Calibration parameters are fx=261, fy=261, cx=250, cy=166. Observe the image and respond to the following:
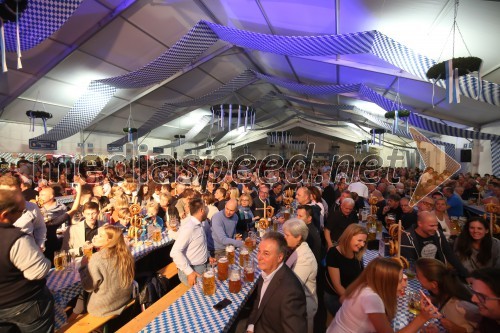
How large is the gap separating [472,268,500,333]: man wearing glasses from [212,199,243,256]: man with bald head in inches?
83.4

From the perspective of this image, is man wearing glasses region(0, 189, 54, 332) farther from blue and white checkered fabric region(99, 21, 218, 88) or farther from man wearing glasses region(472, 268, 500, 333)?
blue and white checkered fabric region(99, 21, 218, 88)

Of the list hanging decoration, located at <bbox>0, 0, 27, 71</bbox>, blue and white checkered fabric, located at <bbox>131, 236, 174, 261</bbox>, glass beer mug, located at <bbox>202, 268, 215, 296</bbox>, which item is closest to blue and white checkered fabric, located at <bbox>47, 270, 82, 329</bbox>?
blue and white checkered fabric, located at <bbox>131, 236, 174, 261</bbox>

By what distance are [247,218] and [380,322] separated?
273cm

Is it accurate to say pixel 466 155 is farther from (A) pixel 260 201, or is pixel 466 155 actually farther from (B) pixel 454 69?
(A) pixel 260 201

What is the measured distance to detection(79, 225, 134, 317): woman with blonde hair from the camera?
2047 millimetres

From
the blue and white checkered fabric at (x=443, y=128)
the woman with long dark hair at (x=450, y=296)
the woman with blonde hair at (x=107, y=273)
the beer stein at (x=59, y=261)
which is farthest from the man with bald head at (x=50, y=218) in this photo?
the blue and white checkered fabric at (x=443, y=128)

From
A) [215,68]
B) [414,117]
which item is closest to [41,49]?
A: [215,68]

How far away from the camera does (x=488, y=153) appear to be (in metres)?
10.3

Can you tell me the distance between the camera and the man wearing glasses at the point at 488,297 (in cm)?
128

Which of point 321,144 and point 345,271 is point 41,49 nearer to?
point 345,271

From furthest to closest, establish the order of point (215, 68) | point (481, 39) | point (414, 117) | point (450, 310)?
point (215, 68) → point (414, 117) → point (481, 39) → point (450, 310)

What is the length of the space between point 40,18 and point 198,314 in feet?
16.0

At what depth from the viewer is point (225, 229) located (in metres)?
3.21

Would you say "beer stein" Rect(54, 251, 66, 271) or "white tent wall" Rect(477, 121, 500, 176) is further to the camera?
"white tent wall" Rect(477, 121, 500, 176)
